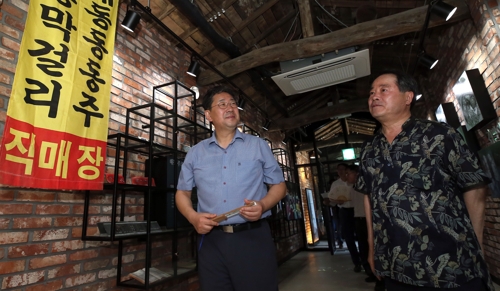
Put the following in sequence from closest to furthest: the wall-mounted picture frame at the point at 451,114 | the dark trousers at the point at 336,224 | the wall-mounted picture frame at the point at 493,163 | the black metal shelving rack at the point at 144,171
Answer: the black metal shelving rack at the point at 144,171, the wall-mounted picture frame at the point at 493,163, the wall-mounted picture frame at the point at 451,114, the dark trousers at the point at 336,224

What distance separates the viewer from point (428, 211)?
110 centimetres

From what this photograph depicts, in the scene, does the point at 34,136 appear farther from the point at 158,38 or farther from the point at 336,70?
the point at 336,70

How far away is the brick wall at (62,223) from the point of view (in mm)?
1560

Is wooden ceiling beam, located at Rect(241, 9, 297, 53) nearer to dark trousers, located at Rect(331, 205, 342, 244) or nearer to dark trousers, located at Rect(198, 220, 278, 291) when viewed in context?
dark trousers, located at Rect(198, 220, 278, 291)

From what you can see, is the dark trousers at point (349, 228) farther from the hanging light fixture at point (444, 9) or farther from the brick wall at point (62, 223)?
the hanging light fixture at point (444, 9)

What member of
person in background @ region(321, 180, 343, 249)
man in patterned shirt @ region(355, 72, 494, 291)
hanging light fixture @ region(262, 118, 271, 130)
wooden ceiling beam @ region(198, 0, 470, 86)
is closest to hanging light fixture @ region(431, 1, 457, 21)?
wooden ceiling beam @ region(198, 0, 470, 86)

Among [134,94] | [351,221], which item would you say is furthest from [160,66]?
[351,221]

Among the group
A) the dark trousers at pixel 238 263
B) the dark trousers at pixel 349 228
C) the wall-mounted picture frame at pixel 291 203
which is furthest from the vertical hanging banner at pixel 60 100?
the wall-mounted picture frame at pixel 291 203

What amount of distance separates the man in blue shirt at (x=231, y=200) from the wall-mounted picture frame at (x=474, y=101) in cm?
245

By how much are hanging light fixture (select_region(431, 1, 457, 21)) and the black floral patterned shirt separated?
2.10 metres

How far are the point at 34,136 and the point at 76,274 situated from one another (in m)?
0.95

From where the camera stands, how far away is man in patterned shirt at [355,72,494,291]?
1.06 meters

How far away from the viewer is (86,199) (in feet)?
6.22

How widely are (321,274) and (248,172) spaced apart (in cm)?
352
